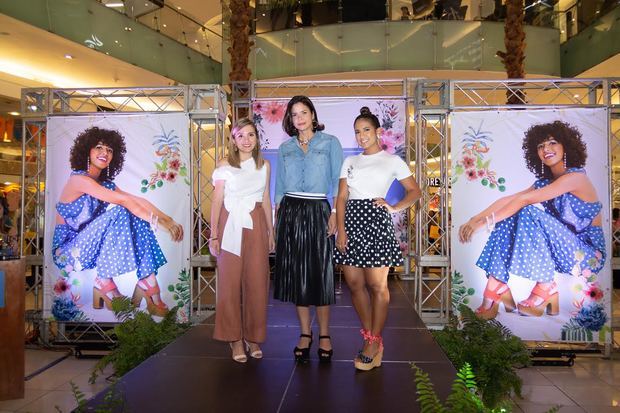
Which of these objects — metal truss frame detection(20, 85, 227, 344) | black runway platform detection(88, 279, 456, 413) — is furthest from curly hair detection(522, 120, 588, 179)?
metal truss frame detection(20, 85, 227, 344)

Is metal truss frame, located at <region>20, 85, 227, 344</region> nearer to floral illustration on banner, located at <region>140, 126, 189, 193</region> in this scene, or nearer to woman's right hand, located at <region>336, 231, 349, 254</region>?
floral illustration on banner, located at <region>140, 126, 189, 193</region>

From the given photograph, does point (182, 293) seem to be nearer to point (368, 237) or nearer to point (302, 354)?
Answer: point (302, 354)

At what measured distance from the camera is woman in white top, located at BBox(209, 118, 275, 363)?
3.29 m

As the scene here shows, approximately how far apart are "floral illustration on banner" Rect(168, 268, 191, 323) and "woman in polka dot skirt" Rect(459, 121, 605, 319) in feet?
10.9

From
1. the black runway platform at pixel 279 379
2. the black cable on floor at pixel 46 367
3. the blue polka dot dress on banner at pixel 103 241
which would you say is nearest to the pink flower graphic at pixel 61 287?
the blue polka dot dress on banner at pixel 103 241

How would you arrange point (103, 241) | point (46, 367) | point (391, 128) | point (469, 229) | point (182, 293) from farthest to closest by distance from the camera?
point (391, 128) < point (103, 241) < point (182, 293) < point (469, 229) < point (46, 367)

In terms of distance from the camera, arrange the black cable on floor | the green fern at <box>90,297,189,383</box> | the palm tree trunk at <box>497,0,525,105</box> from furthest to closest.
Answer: the palm tree trunk at <box>497,0,525,105</box> → the black cable on floor → the green fern at <box>90,297,189,383</box>

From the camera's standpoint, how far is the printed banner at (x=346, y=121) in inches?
292

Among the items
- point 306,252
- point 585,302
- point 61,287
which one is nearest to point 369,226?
point 306,252

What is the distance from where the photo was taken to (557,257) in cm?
561

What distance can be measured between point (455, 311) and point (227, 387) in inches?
140

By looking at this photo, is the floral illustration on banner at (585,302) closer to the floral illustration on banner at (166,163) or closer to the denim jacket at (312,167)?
the denim jacket at (312,167)

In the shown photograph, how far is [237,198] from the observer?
10.8 ft

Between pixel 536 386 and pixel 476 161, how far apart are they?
2.42 metres
